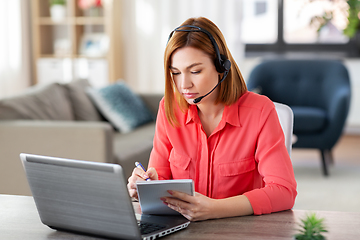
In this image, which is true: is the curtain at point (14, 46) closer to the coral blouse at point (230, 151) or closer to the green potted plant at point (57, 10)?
the green potted plant at point (57, 10)

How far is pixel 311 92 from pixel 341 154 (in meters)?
0.69

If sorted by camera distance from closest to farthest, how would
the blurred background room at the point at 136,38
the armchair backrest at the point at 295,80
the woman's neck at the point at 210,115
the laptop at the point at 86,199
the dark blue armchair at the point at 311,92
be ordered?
1. the laptop at the point at 86,199
2. the woman's neck at the point at 210,115
3. the dark blue armchair at the point at 311,92
4. the armchair backrest at the point at 295,80
5. the blurred background room at the point at 136,38

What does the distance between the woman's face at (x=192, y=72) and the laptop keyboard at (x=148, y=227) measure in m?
0.37

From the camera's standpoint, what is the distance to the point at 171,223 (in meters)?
0.97

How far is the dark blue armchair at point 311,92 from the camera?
11.6 ft

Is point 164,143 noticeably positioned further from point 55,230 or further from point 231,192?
point 55,230

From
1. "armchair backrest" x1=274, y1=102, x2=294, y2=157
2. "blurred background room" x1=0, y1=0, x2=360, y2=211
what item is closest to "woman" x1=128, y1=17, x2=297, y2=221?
"armchair backrest" x1=274, y1=102, x2=294, y2=157

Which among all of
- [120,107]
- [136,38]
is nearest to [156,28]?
[136,38]

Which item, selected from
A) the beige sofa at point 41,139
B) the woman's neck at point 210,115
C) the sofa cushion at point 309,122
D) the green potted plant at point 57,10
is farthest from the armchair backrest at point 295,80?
the woman's neck at point 210,115

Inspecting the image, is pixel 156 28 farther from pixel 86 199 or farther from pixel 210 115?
pixel 86 199

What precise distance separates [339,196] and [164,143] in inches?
81.3

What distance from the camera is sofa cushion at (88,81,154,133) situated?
132 inches

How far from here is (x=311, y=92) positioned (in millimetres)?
4031

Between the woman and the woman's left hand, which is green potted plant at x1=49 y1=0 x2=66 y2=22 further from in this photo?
the woman's left hand
